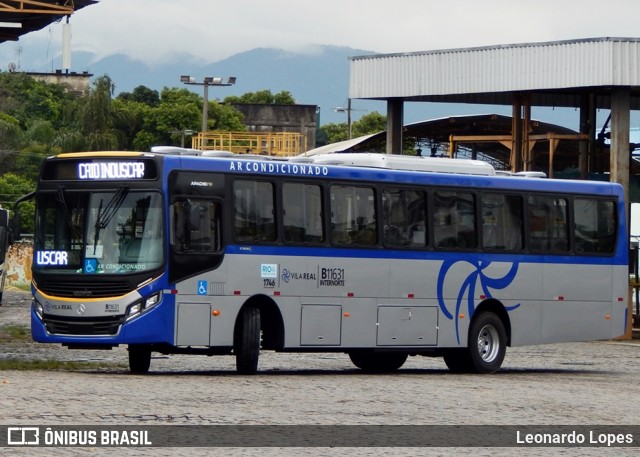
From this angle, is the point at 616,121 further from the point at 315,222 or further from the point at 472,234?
the point at 315,222

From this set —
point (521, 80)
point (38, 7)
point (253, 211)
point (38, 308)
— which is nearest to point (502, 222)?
point (253, 211)

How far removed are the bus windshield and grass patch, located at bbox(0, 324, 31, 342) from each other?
1009cm

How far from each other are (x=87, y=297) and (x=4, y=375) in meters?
1.88

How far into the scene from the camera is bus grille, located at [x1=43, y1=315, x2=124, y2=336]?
20.2 meters

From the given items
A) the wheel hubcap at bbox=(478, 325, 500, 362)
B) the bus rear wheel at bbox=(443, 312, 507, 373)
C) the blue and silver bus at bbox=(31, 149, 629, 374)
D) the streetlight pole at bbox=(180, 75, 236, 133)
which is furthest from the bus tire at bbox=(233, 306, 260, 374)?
the streetlight pole at bbox=(180, 75, 236, 133)

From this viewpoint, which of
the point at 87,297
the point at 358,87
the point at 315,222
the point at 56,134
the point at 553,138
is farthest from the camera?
the point at 56,134

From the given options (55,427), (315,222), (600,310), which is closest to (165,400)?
(55,427)

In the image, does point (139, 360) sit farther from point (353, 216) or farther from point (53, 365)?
point (353, 216)

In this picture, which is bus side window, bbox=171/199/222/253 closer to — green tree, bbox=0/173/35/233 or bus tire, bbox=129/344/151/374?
bus tire, bbox=129/344/151/374

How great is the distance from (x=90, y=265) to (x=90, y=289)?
32cm

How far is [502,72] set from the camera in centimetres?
4166

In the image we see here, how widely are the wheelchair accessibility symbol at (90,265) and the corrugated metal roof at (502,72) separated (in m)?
21.1

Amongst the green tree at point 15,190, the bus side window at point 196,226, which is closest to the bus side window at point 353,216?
the bus side window at point 196,226

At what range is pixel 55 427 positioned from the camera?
13.4 m
